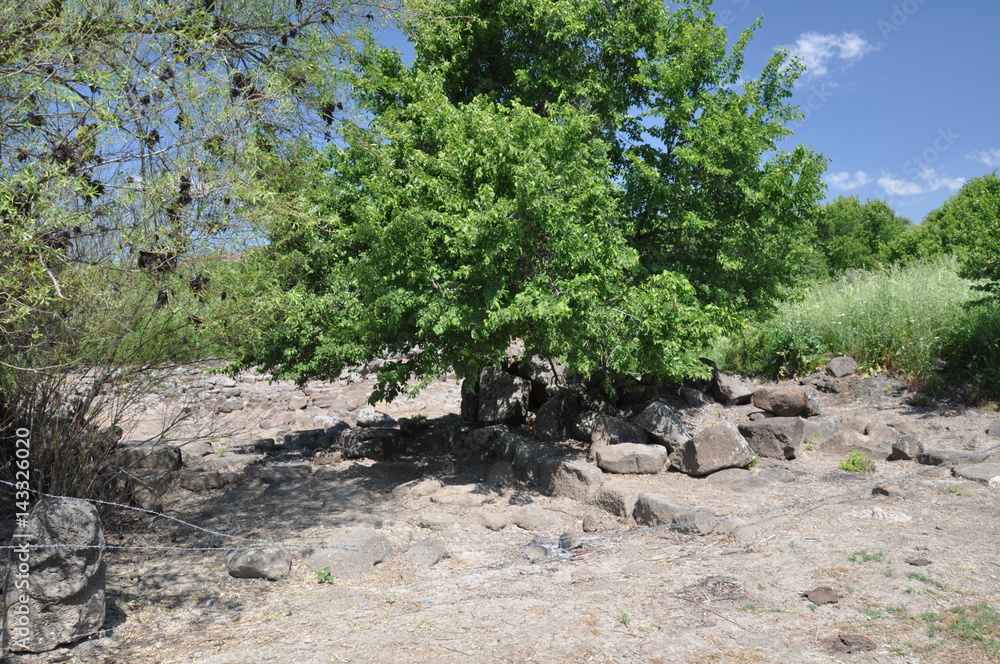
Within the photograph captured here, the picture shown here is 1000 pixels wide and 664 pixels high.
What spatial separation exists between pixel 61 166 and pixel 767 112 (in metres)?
8.67

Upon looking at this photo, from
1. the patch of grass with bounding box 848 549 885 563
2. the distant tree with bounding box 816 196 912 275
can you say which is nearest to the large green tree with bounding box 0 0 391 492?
the patch of grass with bounding box 848 549 885 563

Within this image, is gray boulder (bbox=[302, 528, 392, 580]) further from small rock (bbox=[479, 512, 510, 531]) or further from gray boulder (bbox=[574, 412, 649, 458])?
gray boulder (bbox=[574, 412, 649, 458])

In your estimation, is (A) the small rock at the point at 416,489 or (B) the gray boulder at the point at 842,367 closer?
(A) the small rock at the point at 416,489

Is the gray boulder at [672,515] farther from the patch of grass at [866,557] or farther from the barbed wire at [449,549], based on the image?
the patch of grass at [866,557]

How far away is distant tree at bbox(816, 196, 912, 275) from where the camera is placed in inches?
1318

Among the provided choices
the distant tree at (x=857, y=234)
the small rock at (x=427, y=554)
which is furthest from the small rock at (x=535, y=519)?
the distant tree at (x=857, y=234)

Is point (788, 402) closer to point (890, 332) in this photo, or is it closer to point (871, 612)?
point (890, 332)

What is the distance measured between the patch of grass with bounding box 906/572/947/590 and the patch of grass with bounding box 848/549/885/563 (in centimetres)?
29

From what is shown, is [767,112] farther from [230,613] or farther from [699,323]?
[230,613]

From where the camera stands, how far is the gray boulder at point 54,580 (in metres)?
4.23

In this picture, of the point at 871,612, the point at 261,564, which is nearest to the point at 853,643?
the point at 871,612

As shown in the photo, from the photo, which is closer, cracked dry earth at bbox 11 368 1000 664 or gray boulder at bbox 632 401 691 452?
cracked dry earth at bbox 11 368 1000 664

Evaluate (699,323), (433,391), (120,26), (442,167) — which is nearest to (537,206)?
(442,167)

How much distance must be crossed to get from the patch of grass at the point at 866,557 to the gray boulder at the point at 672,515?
116cm
